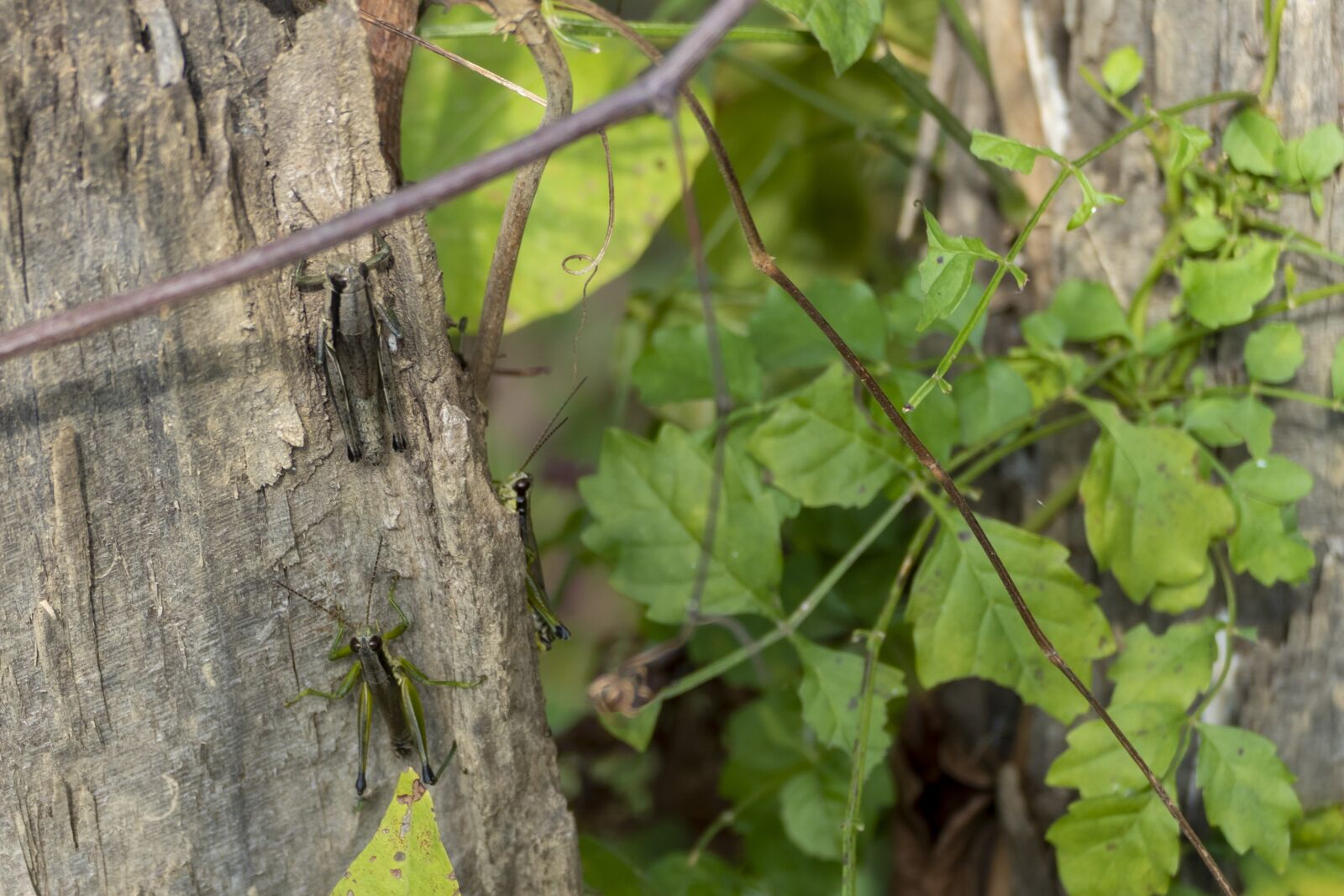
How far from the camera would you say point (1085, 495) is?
104cm

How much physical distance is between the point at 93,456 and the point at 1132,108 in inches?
48.3

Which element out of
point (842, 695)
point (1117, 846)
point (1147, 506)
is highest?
point (1147, 506)

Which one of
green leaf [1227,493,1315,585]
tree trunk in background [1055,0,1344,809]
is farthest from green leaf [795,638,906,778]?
tree trunk in background [1055,0,1344,809]

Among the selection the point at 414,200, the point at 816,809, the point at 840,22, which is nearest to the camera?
the point at 414,200

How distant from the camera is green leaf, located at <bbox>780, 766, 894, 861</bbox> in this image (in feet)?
4.10

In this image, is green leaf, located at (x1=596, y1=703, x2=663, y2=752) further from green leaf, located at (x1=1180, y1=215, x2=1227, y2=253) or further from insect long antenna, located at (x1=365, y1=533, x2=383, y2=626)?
green leaf, located at (x1=1180, y1=215, x2=1227, y2=253)

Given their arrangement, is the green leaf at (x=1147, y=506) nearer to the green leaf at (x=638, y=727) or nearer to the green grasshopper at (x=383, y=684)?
the green leaf at (x=638, y=727)

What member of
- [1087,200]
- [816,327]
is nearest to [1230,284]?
[1087,200]

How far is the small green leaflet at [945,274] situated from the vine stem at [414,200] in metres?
0.32

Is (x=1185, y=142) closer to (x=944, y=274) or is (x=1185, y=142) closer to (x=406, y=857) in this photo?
(x=944, y=274)

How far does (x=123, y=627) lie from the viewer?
0.71 meters

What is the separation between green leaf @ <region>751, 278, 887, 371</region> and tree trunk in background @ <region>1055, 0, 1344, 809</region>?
36cm

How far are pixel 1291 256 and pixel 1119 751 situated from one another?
595 millimetres

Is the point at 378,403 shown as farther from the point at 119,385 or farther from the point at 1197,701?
the point at 1197,701
